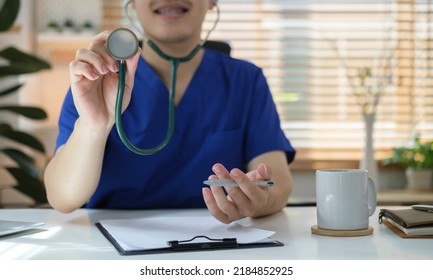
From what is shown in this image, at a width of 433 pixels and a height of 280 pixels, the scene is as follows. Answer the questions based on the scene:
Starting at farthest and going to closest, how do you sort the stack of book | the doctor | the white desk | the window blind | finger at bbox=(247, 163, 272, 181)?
the window blind
the doctor
finger at bbox=(247, 163, 272, 181)
the stack of book
the white desk

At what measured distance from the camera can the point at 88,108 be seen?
1.13 metres

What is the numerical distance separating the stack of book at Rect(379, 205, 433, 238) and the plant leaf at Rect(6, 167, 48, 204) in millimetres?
1750

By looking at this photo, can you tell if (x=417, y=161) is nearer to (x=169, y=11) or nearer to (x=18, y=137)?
(x=18, y=137)

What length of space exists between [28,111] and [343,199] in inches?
75.2

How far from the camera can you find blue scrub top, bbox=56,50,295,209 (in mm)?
1416

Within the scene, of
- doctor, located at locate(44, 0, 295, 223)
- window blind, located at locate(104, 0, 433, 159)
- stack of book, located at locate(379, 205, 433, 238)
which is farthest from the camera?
window blind, located at locate(104, 0, 433, 159)

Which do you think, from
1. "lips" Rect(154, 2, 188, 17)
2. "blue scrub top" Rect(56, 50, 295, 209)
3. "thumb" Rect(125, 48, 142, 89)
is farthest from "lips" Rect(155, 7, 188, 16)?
"thumb" Rect(125, 48, 142, 89)

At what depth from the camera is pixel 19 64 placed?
8.52ft

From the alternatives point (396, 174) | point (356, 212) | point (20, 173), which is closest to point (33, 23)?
point (20, 173)

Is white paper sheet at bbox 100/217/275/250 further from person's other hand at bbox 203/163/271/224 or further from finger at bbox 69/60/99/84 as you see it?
finger at bbox 69/60/99/84

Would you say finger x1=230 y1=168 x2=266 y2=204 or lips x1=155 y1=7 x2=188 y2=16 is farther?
lips x1=155 y1=7 x2=188 y2=16

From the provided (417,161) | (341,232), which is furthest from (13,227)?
(417,161)

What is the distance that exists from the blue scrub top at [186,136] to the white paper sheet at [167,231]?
292 millimetres
